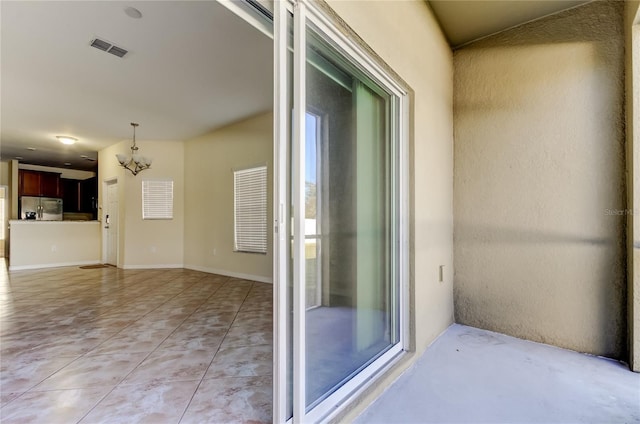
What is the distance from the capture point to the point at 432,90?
2.65 metres

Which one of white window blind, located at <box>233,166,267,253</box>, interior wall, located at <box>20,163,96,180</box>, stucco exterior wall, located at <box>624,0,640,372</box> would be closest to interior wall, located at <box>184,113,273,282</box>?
white window blind, located at <box>233,166,267,253</box>

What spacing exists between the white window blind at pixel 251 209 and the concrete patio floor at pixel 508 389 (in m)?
3.21

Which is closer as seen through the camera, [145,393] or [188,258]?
[145,393]

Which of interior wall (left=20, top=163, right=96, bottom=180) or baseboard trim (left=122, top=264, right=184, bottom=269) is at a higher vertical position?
interior wall (left=20, top=163, right=96, bottom=180)

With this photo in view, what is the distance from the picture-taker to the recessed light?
247cm

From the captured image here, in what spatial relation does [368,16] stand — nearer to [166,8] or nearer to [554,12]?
[166,8]

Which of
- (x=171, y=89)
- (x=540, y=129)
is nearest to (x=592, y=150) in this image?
(x=540, y=129)

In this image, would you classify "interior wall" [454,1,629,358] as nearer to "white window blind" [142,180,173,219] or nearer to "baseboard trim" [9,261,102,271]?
"white window blind" [142,180,173,219]

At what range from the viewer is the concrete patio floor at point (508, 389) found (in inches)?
65.8

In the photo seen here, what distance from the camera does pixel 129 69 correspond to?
3.48m

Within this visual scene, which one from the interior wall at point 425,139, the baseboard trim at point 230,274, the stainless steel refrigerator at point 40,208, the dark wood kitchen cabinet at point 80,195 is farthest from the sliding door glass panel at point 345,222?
the stainless steel refrigerator at point 40,208

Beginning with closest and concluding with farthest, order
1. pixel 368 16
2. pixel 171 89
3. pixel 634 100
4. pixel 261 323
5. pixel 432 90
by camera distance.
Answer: pixel 368 16, pixel 634 100, pixel 432 90, pixel 261 323, pixel 171 89

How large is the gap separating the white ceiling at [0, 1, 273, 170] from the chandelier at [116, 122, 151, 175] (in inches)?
13.6

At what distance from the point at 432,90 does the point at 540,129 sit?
0.97 meters
